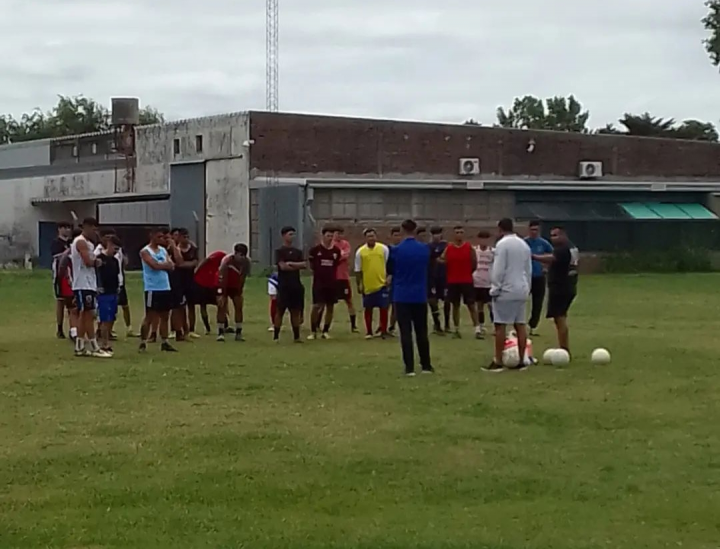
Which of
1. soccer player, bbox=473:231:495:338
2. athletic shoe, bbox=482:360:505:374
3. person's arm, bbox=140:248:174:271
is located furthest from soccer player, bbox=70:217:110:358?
soccer player, bbox=473:231:495:338

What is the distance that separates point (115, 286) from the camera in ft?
60.7

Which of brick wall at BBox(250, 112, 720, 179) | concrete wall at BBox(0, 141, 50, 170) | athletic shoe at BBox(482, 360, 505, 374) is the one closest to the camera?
athletic shoe at BBox(482, 360, 505, 374)

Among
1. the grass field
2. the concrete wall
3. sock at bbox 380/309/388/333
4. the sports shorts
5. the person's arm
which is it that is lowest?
the grass field

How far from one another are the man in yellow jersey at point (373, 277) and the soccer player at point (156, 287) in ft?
11.4

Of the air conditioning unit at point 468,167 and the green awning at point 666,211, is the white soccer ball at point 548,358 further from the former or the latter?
the green awning at point 666,211

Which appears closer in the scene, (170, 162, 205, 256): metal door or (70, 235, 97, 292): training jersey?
(70, 235, 97, 292): training jersey

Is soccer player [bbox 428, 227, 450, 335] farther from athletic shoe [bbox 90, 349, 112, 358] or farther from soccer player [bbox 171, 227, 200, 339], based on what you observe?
athletic shoe [bbox 90, 349, 112, 358]

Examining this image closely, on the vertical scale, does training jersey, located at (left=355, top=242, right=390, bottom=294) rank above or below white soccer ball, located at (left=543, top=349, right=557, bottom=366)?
above

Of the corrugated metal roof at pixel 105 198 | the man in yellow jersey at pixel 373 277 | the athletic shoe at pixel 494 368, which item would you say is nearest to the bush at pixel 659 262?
the corrugated metal roof at pixel 105 198

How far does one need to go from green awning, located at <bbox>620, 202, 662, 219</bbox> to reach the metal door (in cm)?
1767

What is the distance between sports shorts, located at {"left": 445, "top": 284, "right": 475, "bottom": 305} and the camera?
67.6 feet

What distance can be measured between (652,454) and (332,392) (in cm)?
454

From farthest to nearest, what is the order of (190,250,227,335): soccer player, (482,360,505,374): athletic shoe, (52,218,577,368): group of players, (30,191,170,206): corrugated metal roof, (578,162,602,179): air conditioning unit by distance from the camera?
1. (578,162,602,179): air conditioning unit
2. (30,191,170,206): corrugated metal roof
3. (190,250,227,335): soccer player
4. (52,218,577,368): group of players
5. (482,360,505,374): athletic shoe

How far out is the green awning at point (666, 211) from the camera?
170 feet
